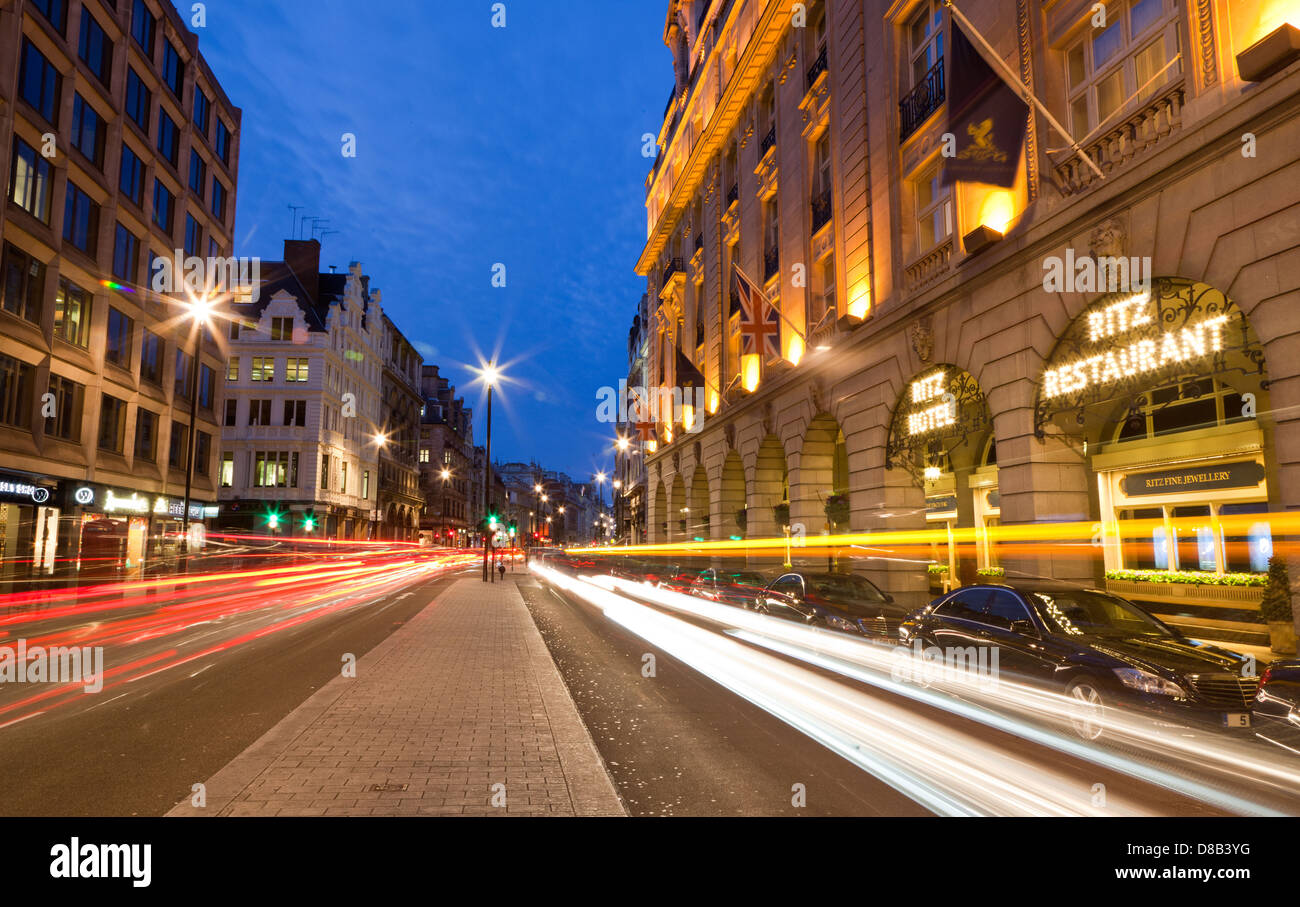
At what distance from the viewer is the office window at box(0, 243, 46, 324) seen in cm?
2494

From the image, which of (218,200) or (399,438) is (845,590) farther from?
(399,438)

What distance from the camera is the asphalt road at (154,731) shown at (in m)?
5.09

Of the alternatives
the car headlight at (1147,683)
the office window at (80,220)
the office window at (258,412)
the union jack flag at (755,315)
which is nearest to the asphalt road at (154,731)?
the car headlight at (1147,683)

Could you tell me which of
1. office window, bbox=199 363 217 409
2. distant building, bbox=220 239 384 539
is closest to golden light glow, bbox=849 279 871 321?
office window, bbox=199 363 217 409

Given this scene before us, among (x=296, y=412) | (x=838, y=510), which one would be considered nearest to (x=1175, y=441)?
(x=838, y=510)

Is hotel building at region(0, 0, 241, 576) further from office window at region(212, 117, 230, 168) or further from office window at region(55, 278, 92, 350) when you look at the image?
office window at region(212, 117, 230, 168)

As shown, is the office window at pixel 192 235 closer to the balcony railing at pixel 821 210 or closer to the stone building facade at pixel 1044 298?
the stone building facade at pixel 1044 298

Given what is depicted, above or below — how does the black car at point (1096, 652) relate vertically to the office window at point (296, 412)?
below

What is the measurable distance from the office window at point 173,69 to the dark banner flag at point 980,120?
1518 inches

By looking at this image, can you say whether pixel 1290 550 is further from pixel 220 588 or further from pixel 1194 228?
pixel 220 588

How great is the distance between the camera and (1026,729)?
7340mm

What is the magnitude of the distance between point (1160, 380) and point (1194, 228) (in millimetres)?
2388

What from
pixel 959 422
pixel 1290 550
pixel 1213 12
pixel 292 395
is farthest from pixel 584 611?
pixel 292 395

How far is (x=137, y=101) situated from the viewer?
1339 inches
